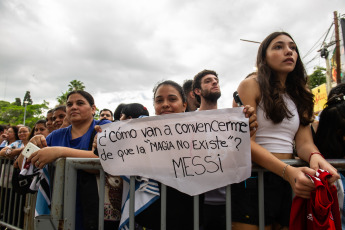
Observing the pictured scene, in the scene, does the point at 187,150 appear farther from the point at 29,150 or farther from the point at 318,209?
the point at 29,150

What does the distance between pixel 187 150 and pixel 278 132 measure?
680 millimetres

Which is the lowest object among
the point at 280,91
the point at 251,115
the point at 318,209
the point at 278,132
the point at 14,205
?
the point at 14,205

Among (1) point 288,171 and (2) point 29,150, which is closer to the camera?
(1) point 288,171

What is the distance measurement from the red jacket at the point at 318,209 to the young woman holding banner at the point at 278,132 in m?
0.05

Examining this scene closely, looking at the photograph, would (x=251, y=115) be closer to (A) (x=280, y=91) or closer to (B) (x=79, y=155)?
(A) (x=280, y=91)

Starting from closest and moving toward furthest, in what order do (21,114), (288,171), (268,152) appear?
1. (288,171)
2. (268,152)
3. (21,114)

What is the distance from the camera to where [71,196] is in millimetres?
1591

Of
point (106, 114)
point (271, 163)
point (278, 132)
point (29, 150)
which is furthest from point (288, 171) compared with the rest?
point (106, 114)

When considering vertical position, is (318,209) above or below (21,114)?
below

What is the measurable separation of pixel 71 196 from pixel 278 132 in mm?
1489

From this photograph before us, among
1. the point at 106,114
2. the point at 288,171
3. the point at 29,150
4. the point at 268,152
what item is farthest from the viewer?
the point at 106,114

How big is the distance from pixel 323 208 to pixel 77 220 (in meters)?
1.56

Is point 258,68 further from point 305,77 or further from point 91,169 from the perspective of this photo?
point 91,169

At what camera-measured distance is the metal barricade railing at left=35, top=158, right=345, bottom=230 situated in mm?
1471
